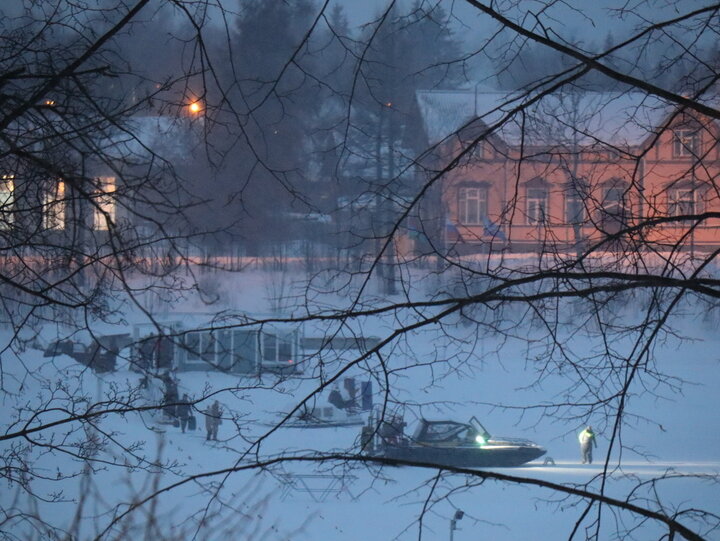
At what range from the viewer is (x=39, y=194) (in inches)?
174

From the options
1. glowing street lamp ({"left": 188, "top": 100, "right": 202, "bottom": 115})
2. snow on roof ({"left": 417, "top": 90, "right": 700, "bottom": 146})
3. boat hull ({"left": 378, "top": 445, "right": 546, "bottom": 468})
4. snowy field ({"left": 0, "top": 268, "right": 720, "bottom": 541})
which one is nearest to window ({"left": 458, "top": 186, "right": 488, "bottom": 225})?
snowy field ({"left": 0, "top": 268, "right": 720, "bottom": 541})

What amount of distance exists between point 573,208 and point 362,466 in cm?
189

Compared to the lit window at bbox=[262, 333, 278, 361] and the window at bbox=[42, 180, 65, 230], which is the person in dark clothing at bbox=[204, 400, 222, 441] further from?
the window at bbox=[42, 180, 65, 230]

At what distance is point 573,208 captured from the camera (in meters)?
4.36

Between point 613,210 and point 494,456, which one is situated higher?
point 613,210

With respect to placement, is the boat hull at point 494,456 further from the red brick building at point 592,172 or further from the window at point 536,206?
the red brick building at point 592,172

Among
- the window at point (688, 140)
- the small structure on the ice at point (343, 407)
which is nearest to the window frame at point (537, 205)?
the window at point (688, 140)

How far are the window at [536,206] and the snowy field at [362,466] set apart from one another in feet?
2.04

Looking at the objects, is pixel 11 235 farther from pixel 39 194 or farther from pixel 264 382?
pixel 264 382

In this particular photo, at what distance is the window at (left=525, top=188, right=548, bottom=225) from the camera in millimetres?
3795

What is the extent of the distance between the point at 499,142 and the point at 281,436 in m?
8.17

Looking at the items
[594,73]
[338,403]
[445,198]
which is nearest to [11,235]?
[338,403]

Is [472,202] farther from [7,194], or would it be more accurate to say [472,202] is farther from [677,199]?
[7,194]

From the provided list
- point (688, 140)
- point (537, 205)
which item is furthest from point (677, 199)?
point (537, 205)
